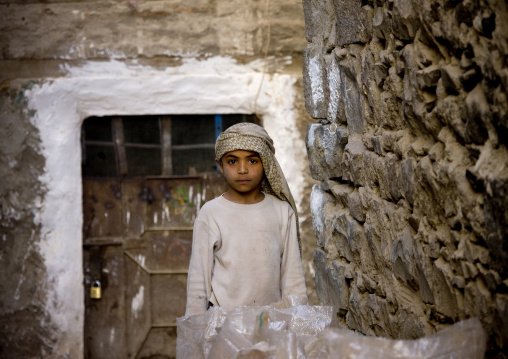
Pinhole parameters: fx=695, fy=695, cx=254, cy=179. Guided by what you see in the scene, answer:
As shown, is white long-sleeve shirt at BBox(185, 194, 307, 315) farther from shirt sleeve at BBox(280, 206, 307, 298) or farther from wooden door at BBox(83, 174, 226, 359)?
wooden door at BBox(83, 174, 226, 359)

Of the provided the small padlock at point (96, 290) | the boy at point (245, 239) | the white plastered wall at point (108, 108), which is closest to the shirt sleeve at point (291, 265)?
the boy at point (245, 239)

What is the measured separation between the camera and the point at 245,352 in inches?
71.3

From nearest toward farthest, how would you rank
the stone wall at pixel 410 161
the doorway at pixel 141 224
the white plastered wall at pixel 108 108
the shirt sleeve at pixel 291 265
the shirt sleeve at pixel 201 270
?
the stone wall at pixel 410 161 → the shirt sleeve at pixel 201 270 → the shirt sleeve at pixel 291 265 → the white plastered wall at pixel 108 108 → the doorway at pixel 141 224

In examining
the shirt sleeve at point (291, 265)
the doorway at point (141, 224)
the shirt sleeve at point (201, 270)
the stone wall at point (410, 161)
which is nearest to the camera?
the stone wall at point (410, 161)

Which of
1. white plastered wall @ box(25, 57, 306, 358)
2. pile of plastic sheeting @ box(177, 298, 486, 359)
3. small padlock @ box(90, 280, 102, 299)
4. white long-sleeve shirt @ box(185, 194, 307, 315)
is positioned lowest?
pile of plastic sheeting @ box(177, 298, 486, 359)

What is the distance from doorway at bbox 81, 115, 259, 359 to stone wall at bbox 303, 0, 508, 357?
6.53 ft

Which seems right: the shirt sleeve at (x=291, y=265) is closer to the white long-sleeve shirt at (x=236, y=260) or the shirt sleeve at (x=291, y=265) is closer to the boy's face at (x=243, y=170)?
the white long-sleeve shirt at (x=236, y=260)

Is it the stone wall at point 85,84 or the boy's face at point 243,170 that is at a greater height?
the stone wall at point 85,84

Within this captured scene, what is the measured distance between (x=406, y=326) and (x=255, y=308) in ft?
1.41

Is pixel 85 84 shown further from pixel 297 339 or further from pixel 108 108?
pixel 297 339

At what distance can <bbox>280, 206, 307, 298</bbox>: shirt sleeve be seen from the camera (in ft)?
9.20

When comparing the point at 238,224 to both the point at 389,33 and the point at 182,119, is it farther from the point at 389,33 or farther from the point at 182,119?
the point at 182,119

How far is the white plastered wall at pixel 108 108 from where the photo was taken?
456 cm

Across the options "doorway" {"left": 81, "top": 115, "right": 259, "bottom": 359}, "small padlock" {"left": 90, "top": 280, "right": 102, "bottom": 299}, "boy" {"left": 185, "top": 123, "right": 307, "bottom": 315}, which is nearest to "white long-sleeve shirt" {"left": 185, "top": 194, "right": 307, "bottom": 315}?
"boy" {"left": 185, "top": 123, "right": 307, "bottom": 315}
